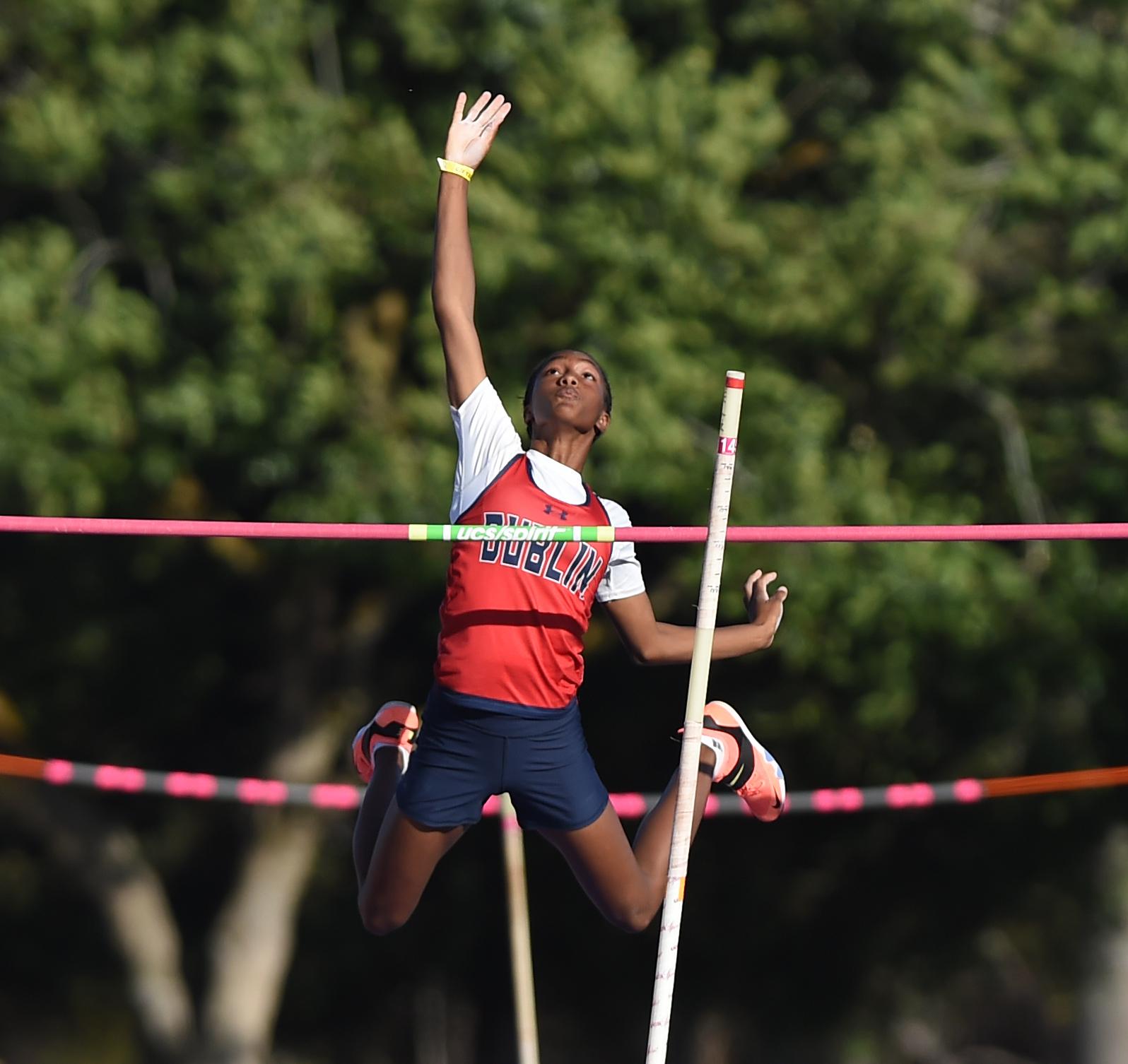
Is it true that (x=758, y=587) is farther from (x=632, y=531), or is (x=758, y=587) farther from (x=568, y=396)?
(x=568, y=396)

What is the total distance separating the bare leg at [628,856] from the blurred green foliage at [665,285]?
18.8 feet

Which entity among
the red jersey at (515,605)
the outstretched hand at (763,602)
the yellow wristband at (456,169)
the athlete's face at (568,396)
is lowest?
the red jersey at (515,605)

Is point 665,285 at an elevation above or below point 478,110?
above

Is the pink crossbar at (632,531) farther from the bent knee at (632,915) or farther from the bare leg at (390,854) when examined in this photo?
the bent knee at (632,915)

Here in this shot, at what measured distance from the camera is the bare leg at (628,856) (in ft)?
18.2

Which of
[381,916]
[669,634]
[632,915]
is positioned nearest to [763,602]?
[669,634]

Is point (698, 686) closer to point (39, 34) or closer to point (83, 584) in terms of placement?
point (39, 34)

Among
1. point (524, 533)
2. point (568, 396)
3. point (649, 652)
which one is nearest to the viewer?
point (524, 533)

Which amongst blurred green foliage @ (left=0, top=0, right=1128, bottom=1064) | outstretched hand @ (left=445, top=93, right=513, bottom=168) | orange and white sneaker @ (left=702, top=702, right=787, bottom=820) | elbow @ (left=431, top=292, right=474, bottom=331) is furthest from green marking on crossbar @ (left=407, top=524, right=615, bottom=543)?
blurred green foliage @ (left=0, top=0, right=1128, bottom=1064)

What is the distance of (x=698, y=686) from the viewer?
5523 millimetres

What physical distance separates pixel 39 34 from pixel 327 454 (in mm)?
3194

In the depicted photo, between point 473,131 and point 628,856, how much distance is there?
2075mm

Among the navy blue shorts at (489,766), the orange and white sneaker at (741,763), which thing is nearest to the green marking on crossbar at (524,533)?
the navy blue shorts at (489,766)

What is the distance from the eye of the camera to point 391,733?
5.96 m
